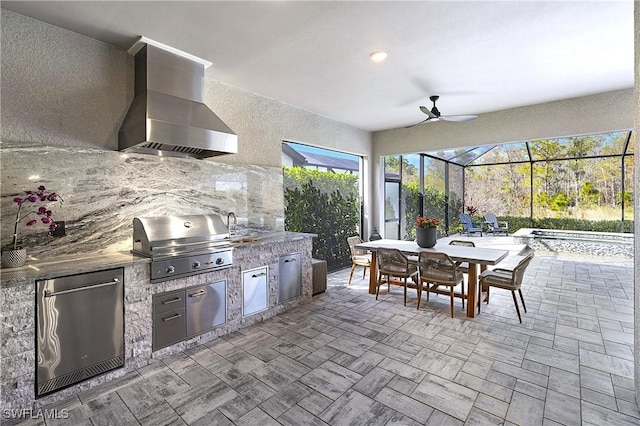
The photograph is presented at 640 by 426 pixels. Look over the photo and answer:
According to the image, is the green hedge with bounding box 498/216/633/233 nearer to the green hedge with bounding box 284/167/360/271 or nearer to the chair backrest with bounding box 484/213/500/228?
the chair backrest with bounding box 484/213/500/228

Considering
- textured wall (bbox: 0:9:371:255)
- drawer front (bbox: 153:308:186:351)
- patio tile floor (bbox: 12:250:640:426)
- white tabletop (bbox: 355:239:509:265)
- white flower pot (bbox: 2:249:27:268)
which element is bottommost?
patio tile floor (bbox: 12:250:640:426)

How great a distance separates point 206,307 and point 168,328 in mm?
375

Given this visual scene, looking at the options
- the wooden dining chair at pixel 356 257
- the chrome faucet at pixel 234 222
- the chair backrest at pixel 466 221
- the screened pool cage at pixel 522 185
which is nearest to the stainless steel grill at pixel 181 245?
the chrome faucet at pixel 234 222

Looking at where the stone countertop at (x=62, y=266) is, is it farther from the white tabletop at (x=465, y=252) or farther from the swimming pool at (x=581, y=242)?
the swimming pool at (x=581, y=242)

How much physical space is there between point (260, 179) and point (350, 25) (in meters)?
2.27

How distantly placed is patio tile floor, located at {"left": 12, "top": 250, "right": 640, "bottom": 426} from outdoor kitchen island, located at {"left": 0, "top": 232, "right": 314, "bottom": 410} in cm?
13

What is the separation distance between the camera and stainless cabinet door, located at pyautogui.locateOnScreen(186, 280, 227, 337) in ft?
9.27

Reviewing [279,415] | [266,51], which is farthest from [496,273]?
[266,51]

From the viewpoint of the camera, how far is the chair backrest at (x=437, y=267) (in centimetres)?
351

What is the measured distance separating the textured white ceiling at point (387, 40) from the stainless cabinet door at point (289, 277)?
224 centimetres

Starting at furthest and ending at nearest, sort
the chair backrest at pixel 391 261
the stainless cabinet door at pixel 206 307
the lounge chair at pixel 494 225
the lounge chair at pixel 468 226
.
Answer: the lounge chair at pixel 494 225, the lounge chair at pixel 468 226, the chair backrest at pixel 391 261, the stainless cabinet door at pixel 206 307

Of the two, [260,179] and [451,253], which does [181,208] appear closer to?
[260,179]

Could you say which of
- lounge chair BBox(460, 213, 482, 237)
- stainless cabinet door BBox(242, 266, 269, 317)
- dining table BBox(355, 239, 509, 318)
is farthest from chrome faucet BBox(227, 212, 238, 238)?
lounge chair BBox(460, 213, 482, 237)

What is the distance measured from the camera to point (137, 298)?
2494 mm
